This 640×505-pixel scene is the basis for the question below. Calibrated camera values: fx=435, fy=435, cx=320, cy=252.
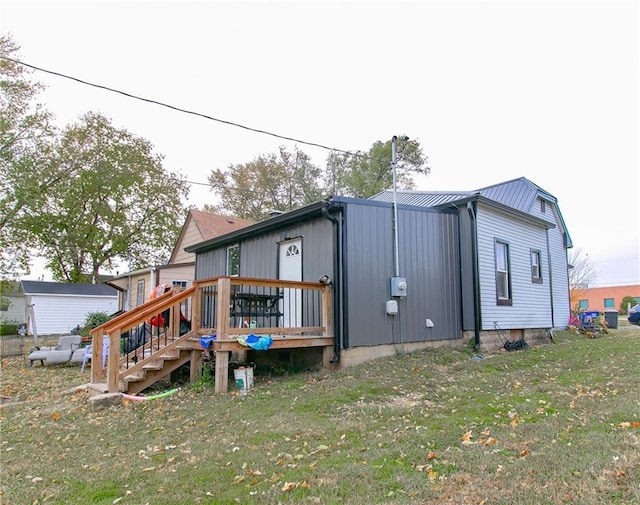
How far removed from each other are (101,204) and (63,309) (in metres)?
6.42

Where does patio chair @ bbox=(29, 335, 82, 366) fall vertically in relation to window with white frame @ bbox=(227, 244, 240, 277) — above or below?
below

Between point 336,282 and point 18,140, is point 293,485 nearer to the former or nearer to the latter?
point 336,282

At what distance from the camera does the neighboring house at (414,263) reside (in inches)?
309

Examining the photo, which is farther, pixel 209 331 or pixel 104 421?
pixel 209 331

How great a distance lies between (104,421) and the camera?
5.30 meters

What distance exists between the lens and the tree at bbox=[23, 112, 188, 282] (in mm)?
24438

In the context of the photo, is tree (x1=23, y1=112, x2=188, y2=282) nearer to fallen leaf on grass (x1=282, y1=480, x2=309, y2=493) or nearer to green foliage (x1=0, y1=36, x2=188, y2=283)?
green foliage (x1=0, y1=36, x2=188, y2=283)

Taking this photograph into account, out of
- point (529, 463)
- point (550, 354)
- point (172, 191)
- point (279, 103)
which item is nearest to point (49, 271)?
point (172, 191)

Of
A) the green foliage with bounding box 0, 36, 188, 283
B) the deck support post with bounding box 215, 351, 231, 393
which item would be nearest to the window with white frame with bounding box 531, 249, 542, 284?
the deck support post with bounding box 215, 351, 231, 393

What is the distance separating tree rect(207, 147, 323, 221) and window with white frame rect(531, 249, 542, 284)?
1712cm

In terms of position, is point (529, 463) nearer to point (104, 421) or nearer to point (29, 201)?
point (104, 421)

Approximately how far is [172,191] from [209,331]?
23.5 metres

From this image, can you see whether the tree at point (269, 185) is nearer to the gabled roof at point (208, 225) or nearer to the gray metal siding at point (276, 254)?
the gabled roof at point (208, 225)

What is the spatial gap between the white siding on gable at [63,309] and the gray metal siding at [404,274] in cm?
2123
